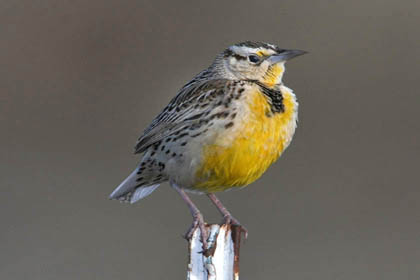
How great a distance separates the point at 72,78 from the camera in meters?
6.18

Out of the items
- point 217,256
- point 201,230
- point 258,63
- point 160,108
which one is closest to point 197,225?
point 201,230

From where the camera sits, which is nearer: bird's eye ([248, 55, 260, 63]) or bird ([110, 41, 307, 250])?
bird ([110, 41, 307, 250])

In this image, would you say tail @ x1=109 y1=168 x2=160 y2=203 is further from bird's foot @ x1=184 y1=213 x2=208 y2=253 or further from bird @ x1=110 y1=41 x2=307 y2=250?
bird's foot @ x1=184 y1=213 x2=208 y2=253

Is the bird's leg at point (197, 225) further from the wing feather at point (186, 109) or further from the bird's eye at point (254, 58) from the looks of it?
the bird's eye at point (254, 58)

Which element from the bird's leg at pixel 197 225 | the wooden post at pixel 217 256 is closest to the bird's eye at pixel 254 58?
the bird's leg at pixel 197 225

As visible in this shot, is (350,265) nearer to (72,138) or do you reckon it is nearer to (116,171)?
(116,171)

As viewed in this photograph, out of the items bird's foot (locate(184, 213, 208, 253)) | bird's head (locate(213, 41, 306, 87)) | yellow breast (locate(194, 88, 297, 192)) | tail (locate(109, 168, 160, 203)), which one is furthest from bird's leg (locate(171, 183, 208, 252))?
bird's head (locate(213, 41, 306, 87))

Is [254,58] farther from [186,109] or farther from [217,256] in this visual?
[217,256]

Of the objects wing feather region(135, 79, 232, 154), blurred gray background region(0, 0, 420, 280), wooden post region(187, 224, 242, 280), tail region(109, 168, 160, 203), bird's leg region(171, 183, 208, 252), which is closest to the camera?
wooden post region(187, 224, 242, 280)

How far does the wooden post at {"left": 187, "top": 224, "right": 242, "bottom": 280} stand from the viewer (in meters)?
2.60

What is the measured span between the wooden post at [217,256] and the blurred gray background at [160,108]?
1.86 m

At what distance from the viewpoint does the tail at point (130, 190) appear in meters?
3.70

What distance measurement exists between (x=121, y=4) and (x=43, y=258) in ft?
7.90

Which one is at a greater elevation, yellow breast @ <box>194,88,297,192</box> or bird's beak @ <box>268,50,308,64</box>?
bird's beak @ <box>268,50,308,64</box>
